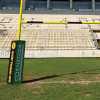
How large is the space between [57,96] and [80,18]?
24453 mm

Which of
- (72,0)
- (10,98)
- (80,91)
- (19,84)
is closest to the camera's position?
(10,98)

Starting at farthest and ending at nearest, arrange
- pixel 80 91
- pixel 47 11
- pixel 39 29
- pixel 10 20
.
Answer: pixel 47 11 < pixel 10 20 < pixel 39 29 < pixel 80 91

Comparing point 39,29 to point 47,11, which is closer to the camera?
point 39,29

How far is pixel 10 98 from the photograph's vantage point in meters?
5.45

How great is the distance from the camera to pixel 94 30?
2648cm

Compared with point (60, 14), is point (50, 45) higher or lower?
lower

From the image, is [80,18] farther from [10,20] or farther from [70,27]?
[10,20]

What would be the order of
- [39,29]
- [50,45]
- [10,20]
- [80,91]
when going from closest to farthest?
1. [80,91]
2. [50,45]
3. [39,29]
4. [10,20]

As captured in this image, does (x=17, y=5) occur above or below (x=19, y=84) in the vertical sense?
above

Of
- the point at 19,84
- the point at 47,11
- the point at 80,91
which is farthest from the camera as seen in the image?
the point at 47,11

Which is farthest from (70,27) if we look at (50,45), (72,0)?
(72,0)

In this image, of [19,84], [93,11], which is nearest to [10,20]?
[93,11]

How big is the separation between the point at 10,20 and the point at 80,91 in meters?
23.4

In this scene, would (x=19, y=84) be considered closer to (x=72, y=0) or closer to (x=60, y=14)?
(x=60, y=14)
